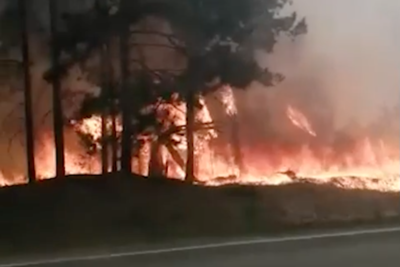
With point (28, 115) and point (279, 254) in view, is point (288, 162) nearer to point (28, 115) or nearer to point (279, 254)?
point (279, 254)

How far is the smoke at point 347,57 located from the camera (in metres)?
1.87

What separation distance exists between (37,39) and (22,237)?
0.47m

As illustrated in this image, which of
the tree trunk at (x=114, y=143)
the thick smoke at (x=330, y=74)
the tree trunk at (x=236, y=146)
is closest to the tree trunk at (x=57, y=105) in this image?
the tree trunk at (x=114, y=143)

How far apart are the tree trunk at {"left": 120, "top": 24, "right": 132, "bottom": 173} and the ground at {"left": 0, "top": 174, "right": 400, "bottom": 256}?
0.05 m

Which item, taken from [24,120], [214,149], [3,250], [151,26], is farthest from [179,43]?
[3,250]

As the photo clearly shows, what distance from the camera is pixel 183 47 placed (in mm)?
1783

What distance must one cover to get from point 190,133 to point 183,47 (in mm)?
221

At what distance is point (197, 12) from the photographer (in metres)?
1.79

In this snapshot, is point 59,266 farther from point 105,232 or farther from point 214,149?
point 214,149

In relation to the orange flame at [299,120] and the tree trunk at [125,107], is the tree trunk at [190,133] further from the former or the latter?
the orange flame at [299,120]

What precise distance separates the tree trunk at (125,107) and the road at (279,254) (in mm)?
229

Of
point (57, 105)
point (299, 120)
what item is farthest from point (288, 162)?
point (57, 105)

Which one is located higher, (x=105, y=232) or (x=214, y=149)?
(x=214, y=149)

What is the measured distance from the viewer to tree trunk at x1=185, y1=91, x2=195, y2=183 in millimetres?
1771
